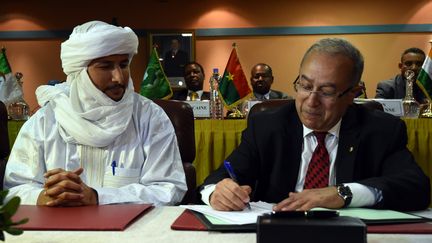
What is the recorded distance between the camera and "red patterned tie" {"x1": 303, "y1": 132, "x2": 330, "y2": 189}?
1.72 meters

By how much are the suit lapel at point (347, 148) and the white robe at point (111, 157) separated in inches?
22.5

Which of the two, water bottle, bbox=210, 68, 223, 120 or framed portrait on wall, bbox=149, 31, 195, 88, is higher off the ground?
framed portrait on wall, bbox=149, 31, 195, 88

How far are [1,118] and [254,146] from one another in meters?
1.34

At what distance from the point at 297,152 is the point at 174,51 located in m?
6.85

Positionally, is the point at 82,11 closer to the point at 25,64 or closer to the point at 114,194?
the point at 25,64

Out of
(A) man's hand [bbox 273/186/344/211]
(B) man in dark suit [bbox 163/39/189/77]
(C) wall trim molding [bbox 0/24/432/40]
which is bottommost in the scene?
(A) man's hand [bbox 273/186/344/211]

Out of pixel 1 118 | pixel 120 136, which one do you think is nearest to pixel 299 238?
pixel 120 136

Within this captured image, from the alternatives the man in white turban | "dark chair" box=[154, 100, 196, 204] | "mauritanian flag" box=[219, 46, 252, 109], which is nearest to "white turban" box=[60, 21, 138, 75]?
the man in white turban

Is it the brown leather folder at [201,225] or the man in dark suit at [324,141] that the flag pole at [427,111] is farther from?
the brown leather folder at [201,225]

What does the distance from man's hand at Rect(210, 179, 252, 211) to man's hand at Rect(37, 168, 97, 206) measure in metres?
0.40

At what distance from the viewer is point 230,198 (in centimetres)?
131

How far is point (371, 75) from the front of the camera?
28.0 ft

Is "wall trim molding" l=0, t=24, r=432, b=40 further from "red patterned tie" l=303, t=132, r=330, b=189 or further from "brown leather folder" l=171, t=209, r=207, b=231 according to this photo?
"brown leather folder" l=171, t=209, r=207, b=231

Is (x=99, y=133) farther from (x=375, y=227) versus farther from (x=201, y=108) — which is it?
(x=201, y=108)
